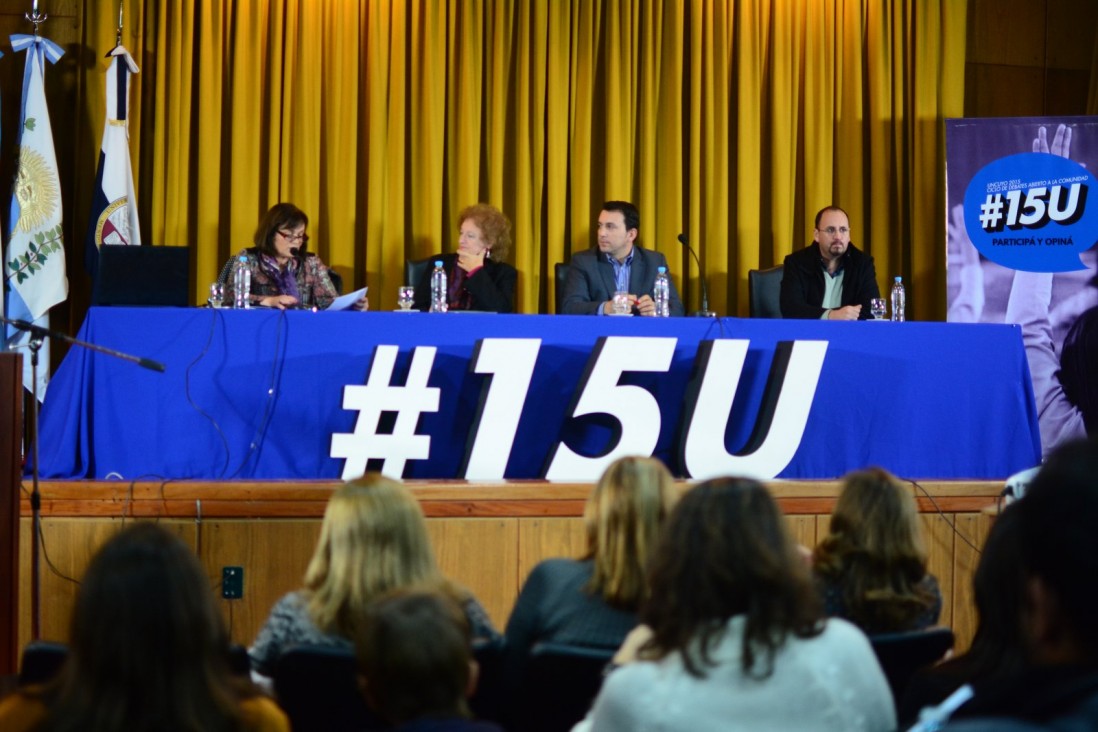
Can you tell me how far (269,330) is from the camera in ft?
14.4

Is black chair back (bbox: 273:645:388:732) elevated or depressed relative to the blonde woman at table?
depressed

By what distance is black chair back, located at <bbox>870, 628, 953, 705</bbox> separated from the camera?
2.22 meters

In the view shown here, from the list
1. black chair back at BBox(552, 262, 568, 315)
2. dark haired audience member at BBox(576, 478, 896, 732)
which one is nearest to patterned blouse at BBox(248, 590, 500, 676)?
dark haired audience member at BBox(576, 478, 896, 732)

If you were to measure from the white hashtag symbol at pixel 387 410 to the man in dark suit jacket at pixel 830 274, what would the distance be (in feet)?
7.03

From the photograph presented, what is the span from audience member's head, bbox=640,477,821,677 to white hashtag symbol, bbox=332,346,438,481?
2650mm

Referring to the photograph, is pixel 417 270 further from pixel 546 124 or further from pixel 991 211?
pixel 991 211

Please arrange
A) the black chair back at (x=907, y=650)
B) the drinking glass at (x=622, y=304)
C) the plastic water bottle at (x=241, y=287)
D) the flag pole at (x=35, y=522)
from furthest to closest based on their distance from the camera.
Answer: the drinking glass at (x=622, y=304)
the plastic water bottle at (x=241, y=287)
the flag pole at (x=35, y=522)
the black chair back at (x=907, y=650)

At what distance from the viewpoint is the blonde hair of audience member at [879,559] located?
2.50 m

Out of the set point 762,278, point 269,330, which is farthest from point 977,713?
point 762,278

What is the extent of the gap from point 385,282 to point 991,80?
3.69 metres

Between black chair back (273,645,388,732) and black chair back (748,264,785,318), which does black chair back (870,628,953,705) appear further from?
black chair back (748,264,785,318)

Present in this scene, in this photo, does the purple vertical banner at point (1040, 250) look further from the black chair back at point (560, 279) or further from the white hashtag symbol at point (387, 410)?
the white hashtag symbol at point (387, 410)

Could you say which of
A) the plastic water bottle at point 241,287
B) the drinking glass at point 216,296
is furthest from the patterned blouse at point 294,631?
the drinking glass at point 216,296

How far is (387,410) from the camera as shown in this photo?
442 centimetres
